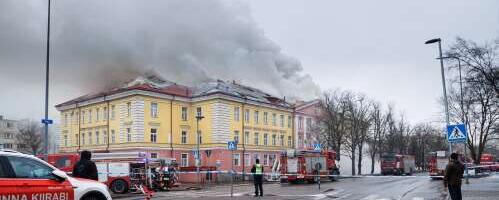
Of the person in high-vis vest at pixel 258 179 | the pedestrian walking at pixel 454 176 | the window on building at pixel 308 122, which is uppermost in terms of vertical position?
the window on building at pixel 308 122

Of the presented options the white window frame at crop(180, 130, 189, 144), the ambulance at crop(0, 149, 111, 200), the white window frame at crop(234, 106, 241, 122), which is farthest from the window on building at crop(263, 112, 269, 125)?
the ambulance at crop(0, 149, 111, 200)

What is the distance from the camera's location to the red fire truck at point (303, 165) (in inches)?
1629

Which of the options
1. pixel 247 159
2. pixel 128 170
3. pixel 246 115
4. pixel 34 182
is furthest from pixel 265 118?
pixel 34 182

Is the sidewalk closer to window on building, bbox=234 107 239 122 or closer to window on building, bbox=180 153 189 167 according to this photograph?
window on building, bbox=234 107 239 122

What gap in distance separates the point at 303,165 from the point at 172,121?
2065cm

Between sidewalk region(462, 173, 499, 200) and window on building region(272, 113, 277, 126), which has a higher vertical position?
window on building region(272, 113, 277, 126)

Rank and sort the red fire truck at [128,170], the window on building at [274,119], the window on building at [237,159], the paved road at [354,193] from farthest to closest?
the window on building at [274,119] → the window on building at [237,159] → the red fire truck at [128,170] → the paved road at [354,193]

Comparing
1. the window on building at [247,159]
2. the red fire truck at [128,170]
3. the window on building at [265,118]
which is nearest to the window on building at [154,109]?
the window on building at [247,159]

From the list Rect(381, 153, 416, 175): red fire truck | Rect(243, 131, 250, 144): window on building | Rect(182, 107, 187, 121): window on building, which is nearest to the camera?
Rect(182, 107, 187, 121): window on building

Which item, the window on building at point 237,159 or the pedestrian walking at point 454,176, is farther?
the window on building at point 237,159

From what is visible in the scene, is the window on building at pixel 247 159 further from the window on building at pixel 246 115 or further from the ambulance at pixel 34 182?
the ambulance at pixel 34 182

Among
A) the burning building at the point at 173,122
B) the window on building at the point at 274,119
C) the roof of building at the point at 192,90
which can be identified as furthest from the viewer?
the window on building at the point at 274,119

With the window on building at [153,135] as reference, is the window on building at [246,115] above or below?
above

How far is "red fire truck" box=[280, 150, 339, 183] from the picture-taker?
4137cm
